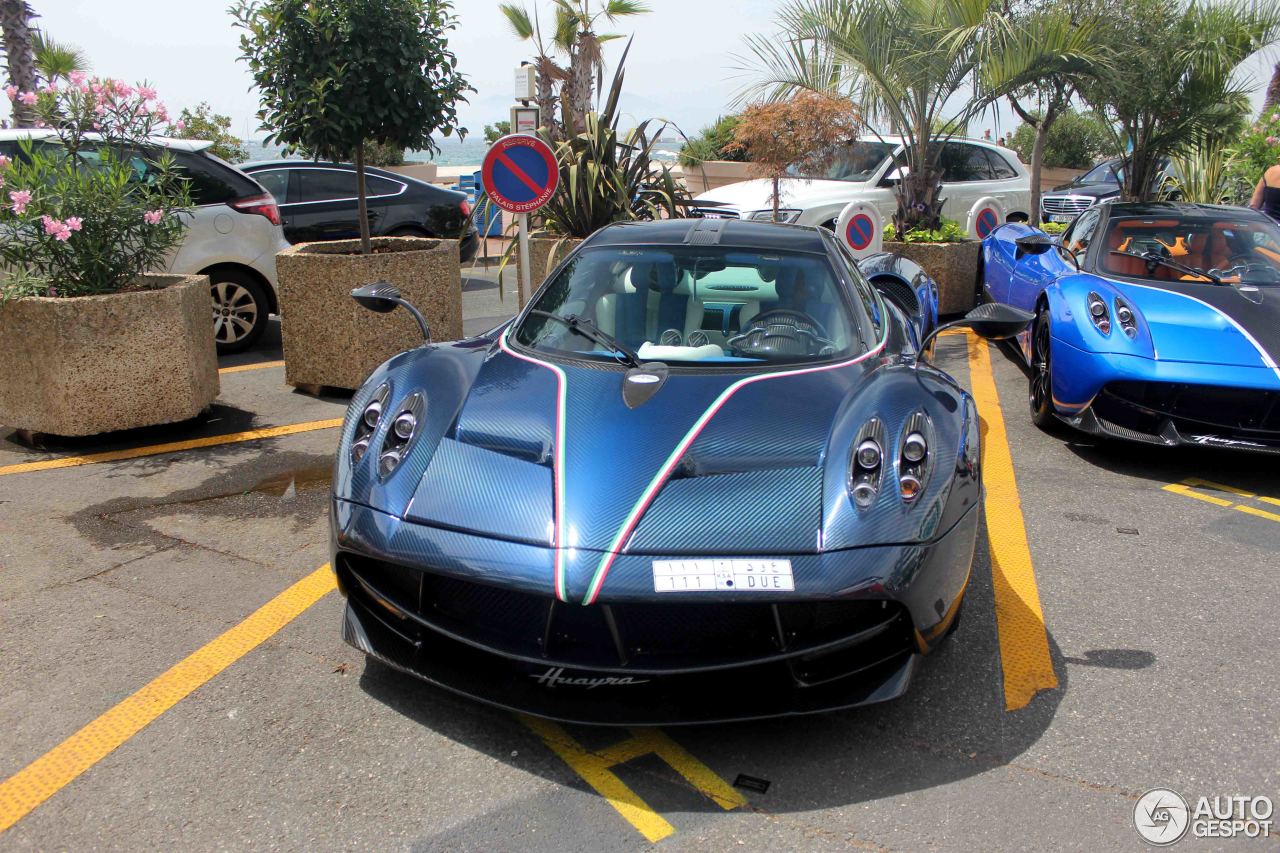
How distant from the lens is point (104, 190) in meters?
5.48

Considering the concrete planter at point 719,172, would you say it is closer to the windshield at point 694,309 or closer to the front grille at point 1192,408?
the front grille at point 1192,408

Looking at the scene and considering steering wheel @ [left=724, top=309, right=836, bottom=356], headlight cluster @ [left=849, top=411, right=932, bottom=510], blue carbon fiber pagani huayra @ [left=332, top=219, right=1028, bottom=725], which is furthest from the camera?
steering wheel @ [left=724, top=309, right=836, bottom=356]

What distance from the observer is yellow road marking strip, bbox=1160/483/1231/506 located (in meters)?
4.79

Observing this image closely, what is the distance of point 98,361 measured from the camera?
541cm

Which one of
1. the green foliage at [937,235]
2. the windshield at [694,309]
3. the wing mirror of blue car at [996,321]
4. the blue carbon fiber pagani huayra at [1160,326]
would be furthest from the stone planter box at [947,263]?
the windshield at [694,309]

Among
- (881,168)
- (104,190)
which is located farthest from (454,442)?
(881,168)

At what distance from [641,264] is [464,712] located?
1.97 m

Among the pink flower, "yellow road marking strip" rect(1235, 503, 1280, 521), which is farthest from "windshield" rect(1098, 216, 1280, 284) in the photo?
the pink flower

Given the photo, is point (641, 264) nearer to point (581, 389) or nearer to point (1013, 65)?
point (581, 389)

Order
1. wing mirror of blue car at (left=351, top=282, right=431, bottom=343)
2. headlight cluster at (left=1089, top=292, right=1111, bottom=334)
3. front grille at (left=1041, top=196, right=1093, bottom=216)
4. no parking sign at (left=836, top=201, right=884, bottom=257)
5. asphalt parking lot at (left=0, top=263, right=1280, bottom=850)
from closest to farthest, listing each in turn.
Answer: asphalt parking lot at (left=0, top=263, right=1280, bottom=850)
wing mirror of blue car at (left=351, top=282, right=431, bottom=343)
headlight cluster at (left=1089, top=292, right=1111, bottom=334)
no parking sign at (left=836, top=201, right=884, bottom=257)
front grille at (left=1041, top=196, right=1093, bottom=216)

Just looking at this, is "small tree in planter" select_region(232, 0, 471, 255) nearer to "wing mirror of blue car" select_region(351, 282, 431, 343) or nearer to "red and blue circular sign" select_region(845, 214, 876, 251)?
"wing mirror of blue car" select_region(351, 282, 431, 343)

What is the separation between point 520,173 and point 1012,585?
4.25 meters

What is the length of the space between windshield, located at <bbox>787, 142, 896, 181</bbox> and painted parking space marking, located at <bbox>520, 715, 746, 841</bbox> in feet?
28.8

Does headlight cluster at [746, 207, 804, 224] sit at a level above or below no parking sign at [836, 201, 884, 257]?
above
